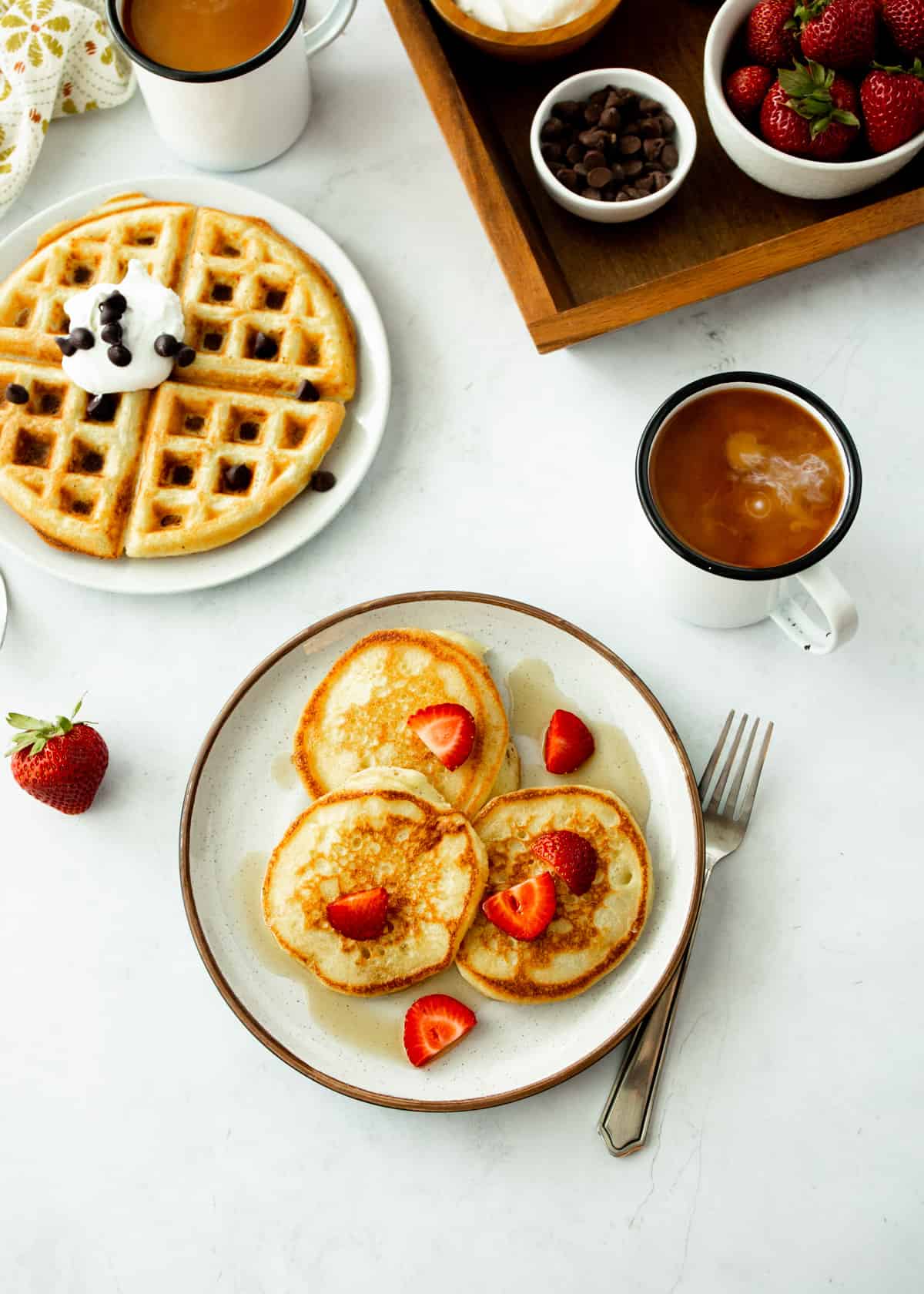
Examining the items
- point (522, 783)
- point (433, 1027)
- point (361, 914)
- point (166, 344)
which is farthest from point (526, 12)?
point (433, 1027)

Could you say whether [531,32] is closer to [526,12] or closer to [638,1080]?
[526,12]

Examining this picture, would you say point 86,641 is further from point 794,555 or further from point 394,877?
point 794,555

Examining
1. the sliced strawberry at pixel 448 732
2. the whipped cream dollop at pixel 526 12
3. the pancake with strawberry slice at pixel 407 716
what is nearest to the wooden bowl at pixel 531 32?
the whipped cream dollop at pixel 526 12

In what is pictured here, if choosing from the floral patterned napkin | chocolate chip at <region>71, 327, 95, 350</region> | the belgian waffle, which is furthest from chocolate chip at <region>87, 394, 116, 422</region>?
the floral patterned napkin

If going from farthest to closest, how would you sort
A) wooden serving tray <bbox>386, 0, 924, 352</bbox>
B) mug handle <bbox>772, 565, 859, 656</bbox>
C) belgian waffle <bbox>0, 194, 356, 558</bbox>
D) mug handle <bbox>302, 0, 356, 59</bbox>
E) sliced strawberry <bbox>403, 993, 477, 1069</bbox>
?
1. mug handle <bbox>302, 0, 356, 59</bbox>
2. belgian waffle <bbox>0, 194, 356, 558</bbox>
3. wooden serving tray <bbox>386, 0, 924, 352</bbox>
4. sliced strawberry <bbox>403, 993, 477, 1069</bbox>
5. mug handle <bbox>772, 565, 859, 656</bbox>

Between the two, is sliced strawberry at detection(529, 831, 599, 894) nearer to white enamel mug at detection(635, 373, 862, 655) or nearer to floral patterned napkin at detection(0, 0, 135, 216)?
white enamel mug at detection(635, 373, 862, 655)

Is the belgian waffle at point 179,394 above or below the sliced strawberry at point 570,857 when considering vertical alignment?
above

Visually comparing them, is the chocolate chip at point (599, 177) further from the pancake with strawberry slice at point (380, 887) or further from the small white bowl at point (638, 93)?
the pancake with strawberry slice at point (380, 887)
